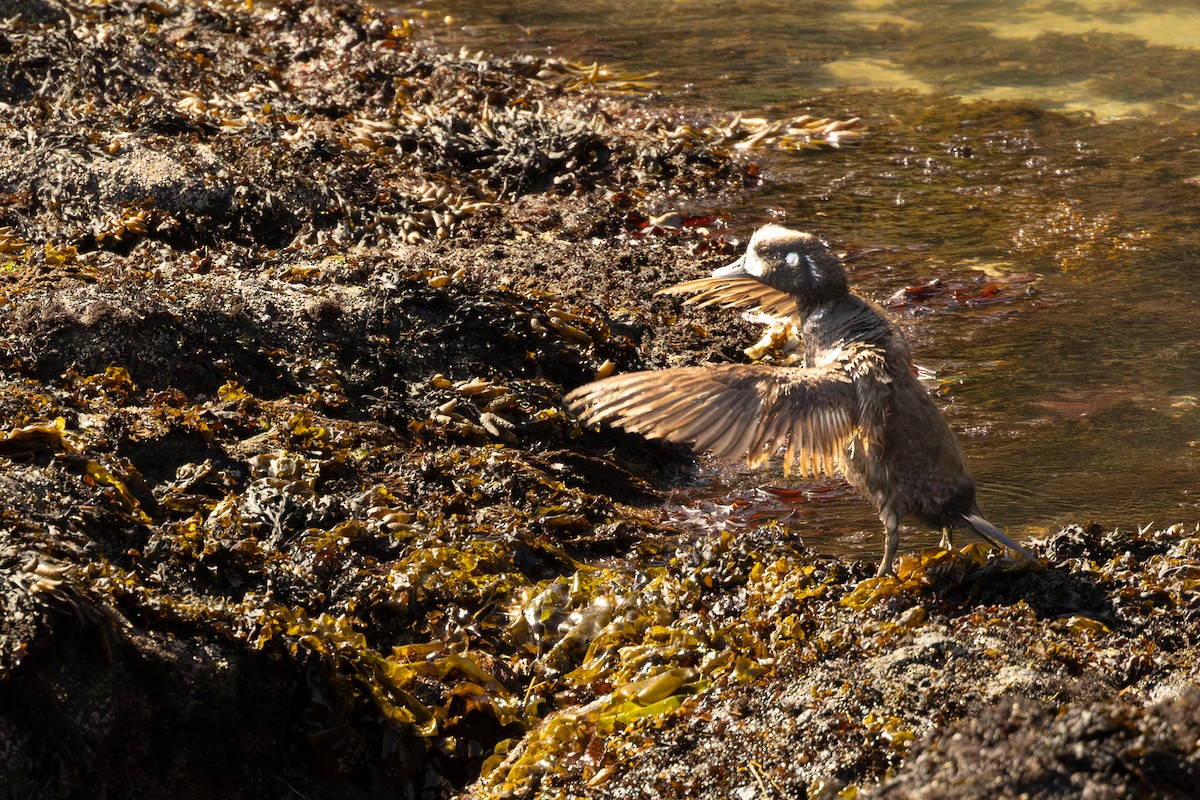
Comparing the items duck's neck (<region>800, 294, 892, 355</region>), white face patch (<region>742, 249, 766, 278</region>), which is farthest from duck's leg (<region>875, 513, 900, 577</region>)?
white face patch (<region>742, 249, 766, 278</region>)

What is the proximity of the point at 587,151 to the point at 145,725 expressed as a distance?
19.7ft

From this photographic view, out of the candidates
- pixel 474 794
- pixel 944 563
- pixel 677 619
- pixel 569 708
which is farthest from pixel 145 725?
pixel 944 563

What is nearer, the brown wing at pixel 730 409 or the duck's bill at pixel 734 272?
the brown wing at pixel 730 409

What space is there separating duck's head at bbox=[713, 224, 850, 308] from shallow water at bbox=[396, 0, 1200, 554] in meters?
0.96

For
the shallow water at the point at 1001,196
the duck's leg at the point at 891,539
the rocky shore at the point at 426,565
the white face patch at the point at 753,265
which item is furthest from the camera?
the shallow water at the point at 1001,196

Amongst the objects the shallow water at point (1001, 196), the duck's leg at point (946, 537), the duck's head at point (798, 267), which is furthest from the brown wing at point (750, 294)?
the duck's leg at point (946, 537)

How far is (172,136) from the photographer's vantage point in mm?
7957

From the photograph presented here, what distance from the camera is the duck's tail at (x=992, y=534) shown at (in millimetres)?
3893

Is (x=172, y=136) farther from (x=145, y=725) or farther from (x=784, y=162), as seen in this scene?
(x=145, y=725)

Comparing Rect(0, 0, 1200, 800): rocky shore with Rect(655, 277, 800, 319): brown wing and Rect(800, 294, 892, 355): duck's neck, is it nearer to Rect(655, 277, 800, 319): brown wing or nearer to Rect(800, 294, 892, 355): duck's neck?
Rect(800, 294, 892, 355): duck's neck

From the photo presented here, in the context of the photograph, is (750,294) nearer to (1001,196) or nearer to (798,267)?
(798,267)

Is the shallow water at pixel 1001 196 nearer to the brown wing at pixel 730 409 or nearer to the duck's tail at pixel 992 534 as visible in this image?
the duck's tail at pixel 992 534

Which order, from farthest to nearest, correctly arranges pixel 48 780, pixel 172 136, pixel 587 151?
pixel 587 151
pixel 172 136
pixel 48 780

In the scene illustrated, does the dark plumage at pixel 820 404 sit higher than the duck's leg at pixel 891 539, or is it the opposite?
the dark plumage at pixel 820 404
